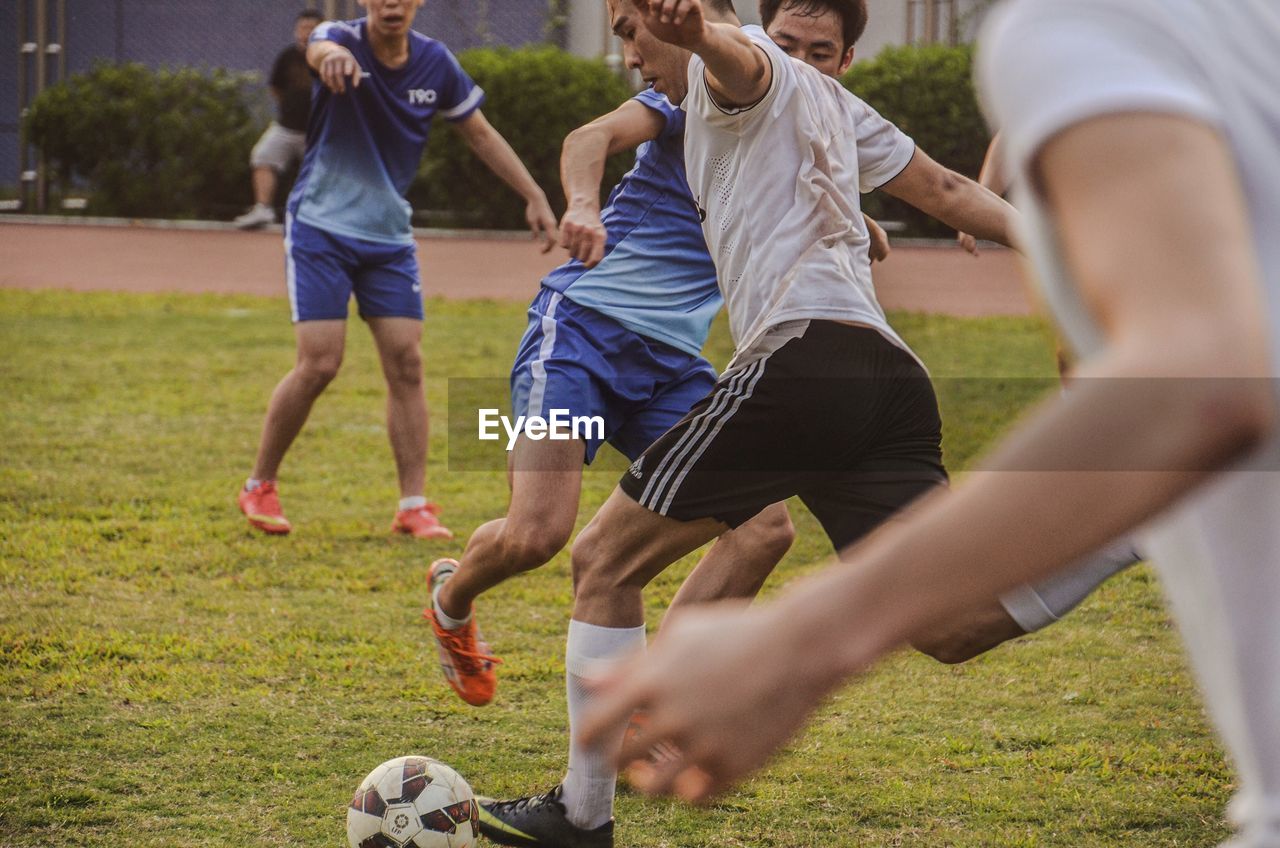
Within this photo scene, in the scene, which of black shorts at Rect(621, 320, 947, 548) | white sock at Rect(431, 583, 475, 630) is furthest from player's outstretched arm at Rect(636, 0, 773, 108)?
white sock at Rect(431, 583, 475, 630)

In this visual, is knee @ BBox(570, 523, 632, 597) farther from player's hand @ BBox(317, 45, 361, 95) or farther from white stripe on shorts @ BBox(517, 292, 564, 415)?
player's hand @ BBox(317, 45, 361, 95)

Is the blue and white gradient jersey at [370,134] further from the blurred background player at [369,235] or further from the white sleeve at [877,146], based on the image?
the white sleeve at [877,146]

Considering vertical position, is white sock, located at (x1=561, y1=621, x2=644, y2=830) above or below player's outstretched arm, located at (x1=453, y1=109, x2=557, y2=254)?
below

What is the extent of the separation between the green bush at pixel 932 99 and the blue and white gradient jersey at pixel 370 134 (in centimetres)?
1144

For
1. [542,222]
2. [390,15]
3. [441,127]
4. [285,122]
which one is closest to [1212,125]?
[542,222]

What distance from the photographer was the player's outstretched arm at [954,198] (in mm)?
3379

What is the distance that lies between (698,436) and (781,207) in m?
0.51

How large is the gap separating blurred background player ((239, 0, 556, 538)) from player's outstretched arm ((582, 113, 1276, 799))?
5.39 meters

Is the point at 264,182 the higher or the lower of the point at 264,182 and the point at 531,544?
the lower

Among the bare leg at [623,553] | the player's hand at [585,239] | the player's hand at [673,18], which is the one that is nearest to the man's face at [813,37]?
the player's hand at [585,239]

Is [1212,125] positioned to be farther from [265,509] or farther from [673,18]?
[265,509]

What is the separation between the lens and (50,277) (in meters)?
15.3

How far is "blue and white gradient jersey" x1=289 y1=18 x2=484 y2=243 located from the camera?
6.31m

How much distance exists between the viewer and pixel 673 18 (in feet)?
7.72
